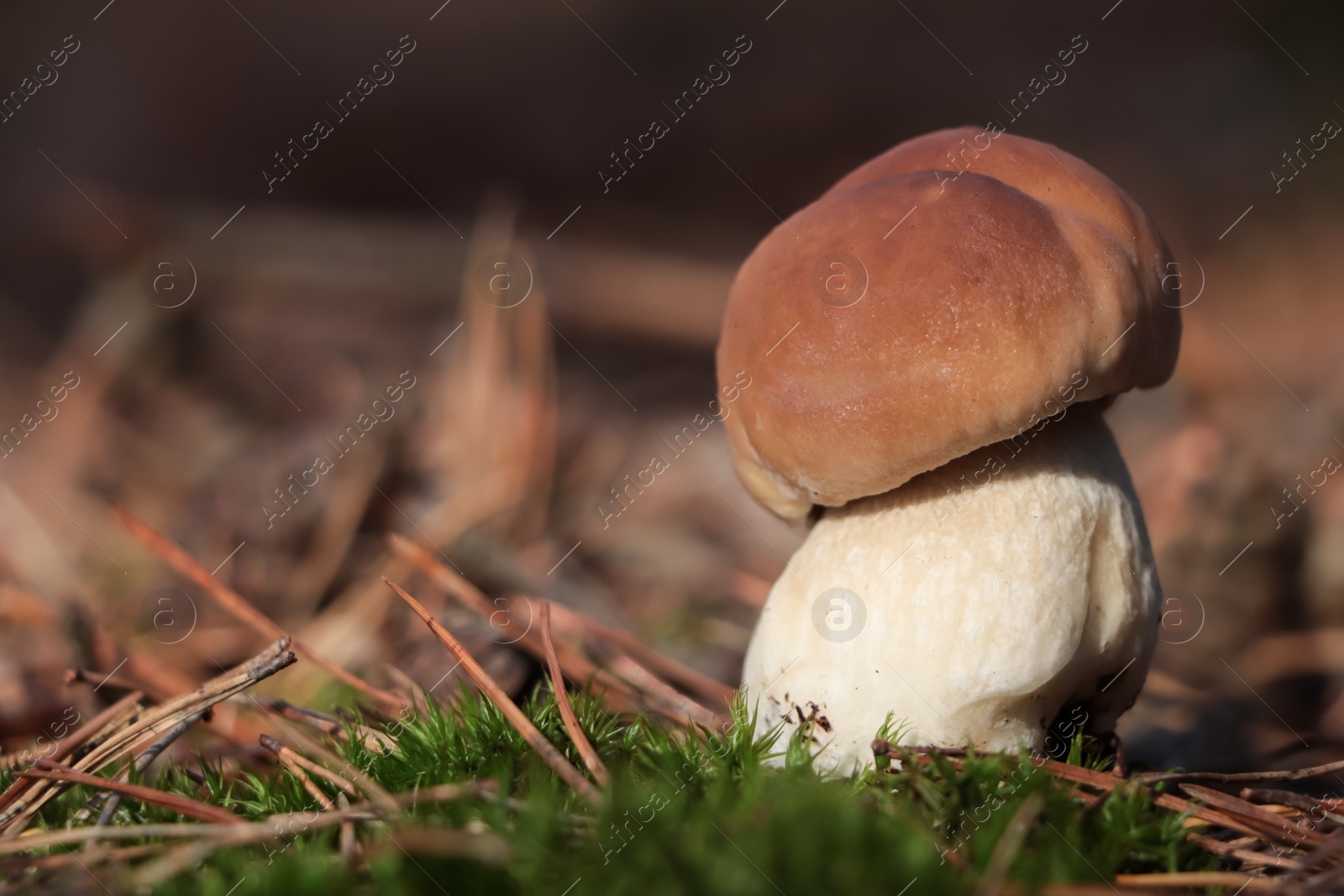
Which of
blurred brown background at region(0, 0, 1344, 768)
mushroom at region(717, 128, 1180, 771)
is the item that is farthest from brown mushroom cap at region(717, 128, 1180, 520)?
A: blurred brown background at region(0, 0, 1344, 768)

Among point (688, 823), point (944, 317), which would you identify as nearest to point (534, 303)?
point (944, 317)

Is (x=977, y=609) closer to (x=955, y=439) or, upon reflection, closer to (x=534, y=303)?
(x=955, y=439)

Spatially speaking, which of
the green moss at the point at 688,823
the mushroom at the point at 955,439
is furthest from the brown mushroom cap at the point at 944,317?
the green moss at the point at 688,823

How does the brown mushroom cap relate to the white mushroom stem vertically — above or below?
above

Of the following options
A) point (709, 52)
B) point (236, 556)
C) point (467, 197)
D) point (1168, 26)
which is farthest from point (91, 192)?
point (1168, 26)

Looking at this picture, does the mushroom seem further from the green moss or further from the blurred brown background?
the blurred brown background

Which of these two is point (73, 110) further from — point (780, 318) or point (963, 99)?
point (780, 318)

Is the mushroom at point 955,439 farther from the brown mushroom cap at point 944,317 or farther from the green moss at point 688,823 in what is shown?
the green moss at point 688,823
